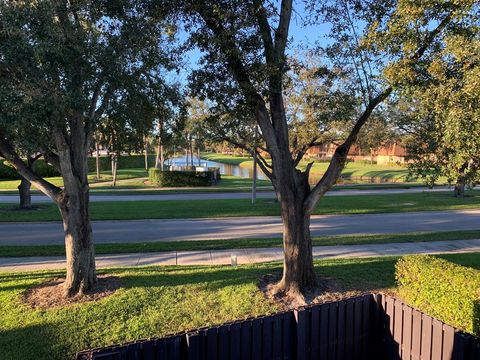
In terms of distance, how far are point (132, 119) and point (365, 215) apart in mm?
12905

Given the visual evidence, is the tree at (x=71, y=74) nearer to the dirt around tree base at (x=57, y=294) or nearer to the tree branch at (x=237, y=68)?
the dirt around tree base at (x=57, y=294)

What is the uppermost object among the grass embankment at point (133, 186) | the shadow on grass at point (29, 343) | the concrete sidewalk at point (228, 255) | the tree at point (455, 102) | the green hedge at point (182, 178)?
the tree at point (455, 102)

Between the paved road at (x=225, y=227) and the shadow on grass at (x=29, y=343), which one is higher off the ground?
the paved road at (x=225, y=227)

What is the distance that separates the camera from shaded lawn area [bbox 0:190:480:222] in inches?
696

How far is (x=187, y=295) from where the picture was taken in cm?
768

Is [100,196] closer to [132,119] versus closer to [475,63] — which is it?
[132,119]

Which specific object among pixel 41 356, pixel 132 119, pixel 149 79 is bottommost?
pixel 41 356

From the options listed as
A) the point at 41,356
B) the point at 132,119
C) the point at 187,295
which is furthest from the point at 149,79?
the point at 41,356

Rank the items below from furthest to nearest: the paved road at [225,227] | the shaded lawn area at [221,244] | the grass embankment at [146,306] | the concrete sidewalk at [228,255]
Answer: the paved road at [225,227] < the shaded lawn area at [221,244] < the concrete sidewalk at [228,255] < the grass embankment at [146,306]

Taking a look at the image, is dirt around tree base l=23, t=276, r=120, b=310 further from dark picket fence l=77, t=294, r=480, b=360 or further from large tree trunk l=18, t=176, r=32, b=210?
large tree trunk l=18, t=176, r=32, b=210

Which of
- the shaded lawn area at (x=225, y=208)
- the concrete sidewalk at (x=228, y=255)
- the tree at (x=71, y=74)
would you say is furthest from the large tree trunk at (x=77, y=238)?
the shaded lawn area at (x=225, y=208)

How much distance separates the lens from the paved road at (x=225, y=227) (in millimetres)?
13727

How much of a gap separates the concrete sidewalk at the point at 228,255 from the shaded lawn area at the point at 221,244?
1.16 feet

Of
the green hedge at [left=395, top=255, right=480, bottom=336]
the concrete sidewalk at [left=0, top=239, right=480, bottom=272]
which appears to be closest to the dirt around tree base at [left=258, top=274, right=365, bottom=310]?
the green hedge at [left=395, top=255, right=480, bottom=336]
